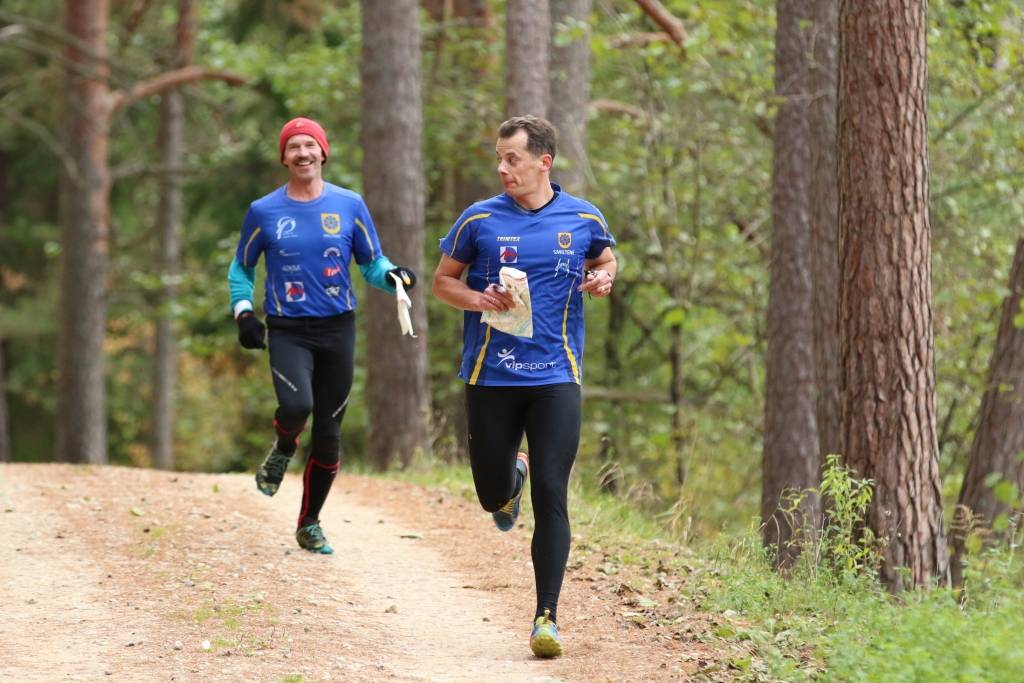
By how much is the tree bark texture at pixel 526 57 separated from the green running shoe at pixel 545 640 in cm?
716

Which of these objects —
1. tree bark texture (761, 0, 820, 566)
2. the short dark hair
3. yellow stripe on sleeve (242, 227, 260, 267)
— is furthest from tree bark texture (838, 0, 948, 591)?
tree bark texture (761, 0, 820, 566)

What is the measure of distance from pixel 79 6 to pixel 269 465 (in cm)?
1437

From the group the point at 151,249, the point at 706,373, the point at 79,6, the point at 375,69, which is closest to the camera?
the point at 375,69

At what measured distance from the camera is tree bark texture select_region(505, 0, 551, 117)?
12234 mm

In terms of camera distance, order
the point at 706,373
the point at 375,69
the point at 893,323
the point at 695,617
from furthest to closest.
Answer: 1. the point at 706,373
2. the point at 375,69
3. the point at 893,323
4. the point at 695,617

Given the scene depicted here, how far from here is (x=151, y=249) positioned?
2839 cm

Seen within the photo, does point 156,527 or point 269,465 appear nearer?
point 269,465

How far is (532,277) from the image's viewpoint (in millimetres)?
5930

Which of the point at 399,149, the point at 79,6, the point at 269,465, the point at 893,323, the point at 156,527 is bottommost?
the point at 156,527

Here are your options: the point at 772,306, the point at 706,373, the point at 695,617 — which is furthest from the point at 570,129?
the point at 695,617

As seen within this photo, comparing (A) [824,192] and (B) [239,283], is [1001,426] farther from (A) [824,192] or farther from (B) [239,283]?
(B) [239,283]

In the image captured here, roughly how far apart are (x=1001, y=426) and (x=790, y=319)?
1976 mm

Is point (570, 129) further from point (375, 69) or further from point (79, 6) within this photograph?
point (79, 6)

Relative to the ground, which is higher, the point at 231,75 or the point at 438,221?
the point at 231,75
